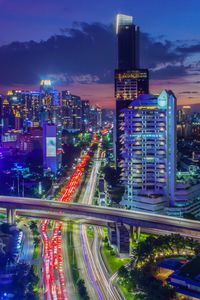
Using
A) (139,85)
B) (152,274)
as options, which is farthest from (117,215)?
(139,85)

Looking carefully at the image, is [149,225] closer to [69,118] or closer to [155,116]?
[155,116]

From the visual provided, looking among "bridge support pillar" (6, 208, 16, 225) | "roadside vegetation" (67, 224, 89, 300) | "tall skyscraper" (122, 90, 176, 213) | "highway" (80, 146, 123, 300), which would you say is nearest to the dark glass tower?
"tall skyscraper" (122, 90, 176, 213)

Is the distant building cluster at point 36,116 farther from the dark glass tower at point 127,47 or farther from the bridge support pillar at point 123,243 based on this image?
the bridge support pillar at point 123,243

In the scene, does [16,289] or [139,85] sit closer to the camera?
[16,289]

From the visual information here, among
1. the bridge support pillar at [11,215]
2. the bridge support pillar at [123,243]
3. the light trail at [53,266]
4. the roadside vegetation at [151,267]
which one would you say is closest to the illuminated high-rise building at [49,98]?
the bridge support pillar at [11,215]

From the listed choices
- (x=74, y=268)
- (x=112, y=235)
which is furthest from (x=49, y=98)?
(x=74, y=268)

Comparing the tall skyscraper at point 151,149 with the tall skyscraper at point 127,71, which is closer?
the tall skyscraper at point 151,149

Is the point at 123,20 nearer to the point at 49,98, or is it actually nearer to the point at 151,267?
the point at 151,267
